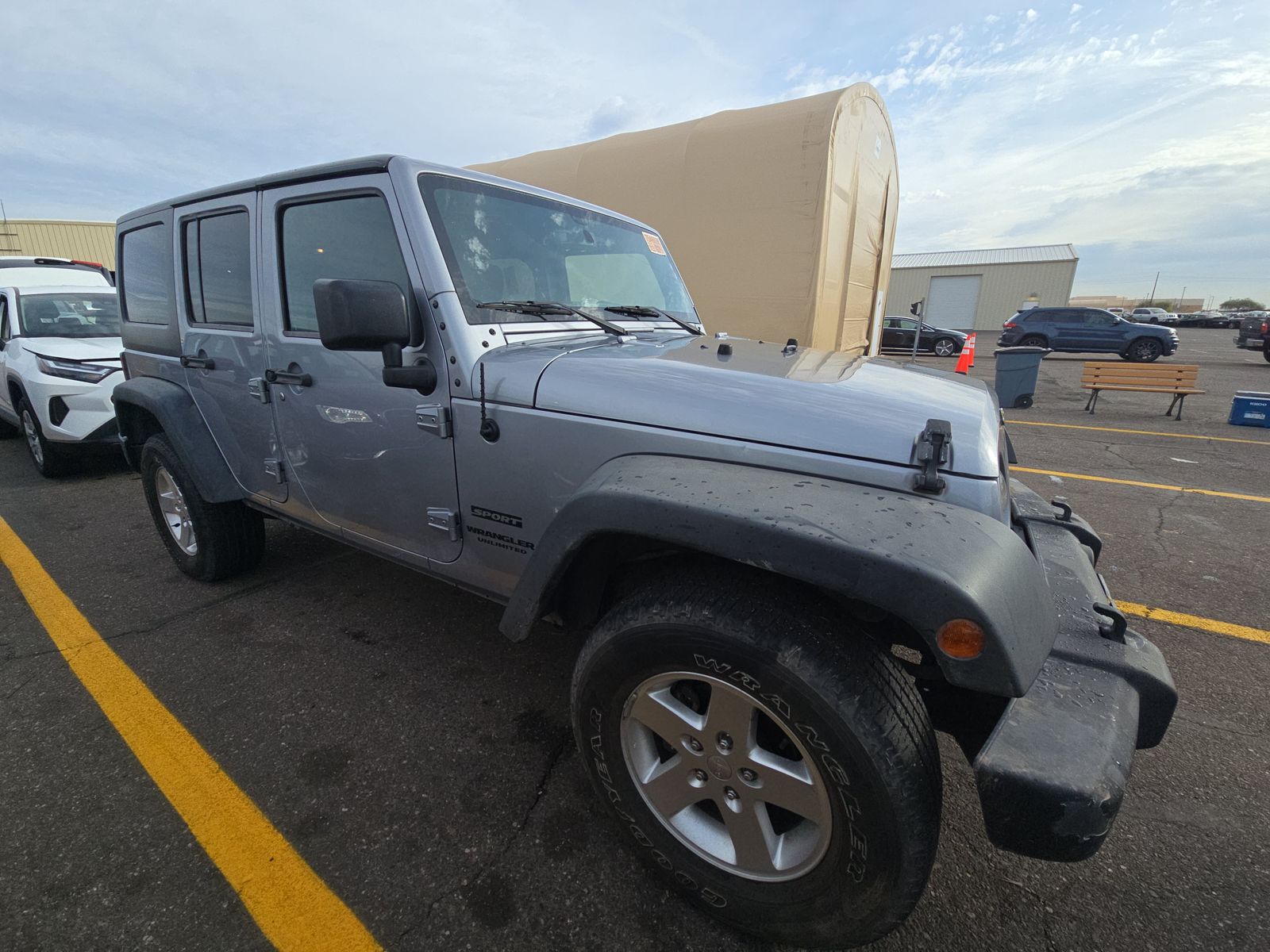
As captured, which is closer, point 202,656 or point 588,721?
point 588,721

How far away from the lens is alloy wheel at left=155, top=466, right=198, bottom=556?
3326 mm

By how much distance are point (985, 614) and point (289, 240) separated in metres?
2.73

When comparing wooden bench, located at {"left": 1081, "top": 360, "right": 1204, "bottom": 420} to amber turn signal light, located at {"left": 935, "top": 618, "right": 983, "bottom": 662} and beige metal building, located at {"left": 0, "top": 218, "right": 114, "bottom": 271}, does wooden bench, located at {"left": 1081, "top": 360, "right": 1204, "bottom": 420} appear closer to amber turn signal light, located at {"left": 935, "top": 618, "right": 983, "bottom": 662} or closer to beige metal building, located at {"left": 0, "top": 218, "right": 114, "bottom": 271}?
amber turn signal light, located at {"left": 935, "top": 618, "right": 983, "bottom": 662}

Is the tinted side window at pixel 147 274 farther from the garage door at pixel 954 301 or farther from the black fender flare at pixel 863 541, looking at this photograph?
the garage door at pixel 954 301

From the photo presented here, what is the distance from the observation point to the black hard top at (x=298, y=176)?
209 cm

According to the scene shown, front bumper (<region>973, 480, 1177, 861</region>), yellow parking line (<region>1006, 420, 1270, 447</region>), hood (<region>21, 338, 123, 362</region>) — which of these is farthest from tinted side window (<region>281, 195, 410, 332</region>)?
yellow parking line (<region>1006, 420, 1270, 447</region>)

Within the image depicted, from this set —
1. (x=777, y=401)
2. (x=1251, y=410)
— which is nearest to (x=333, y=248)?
(x=777, y=401)

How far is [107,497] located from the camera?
5023mm

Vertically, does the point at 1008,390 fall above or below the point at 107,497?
above

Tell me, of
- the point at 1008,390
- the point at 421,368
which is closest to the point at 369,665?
the point at 421,368

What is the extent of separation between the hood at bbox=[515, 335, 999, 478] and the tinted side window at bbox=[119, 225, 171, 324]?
8.53 feet

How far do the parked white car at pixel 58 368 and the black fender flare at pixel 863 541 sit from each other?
5.31 m

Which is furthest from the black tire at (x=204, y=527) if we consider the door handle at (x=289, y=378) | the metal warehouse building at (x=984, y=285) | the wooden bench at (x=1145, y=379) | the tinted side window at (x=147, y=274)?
the metal warehouse building at (x=984, y=285)

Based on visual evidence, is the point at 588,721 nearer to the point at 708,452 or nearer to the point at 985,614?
the point at 708,452
